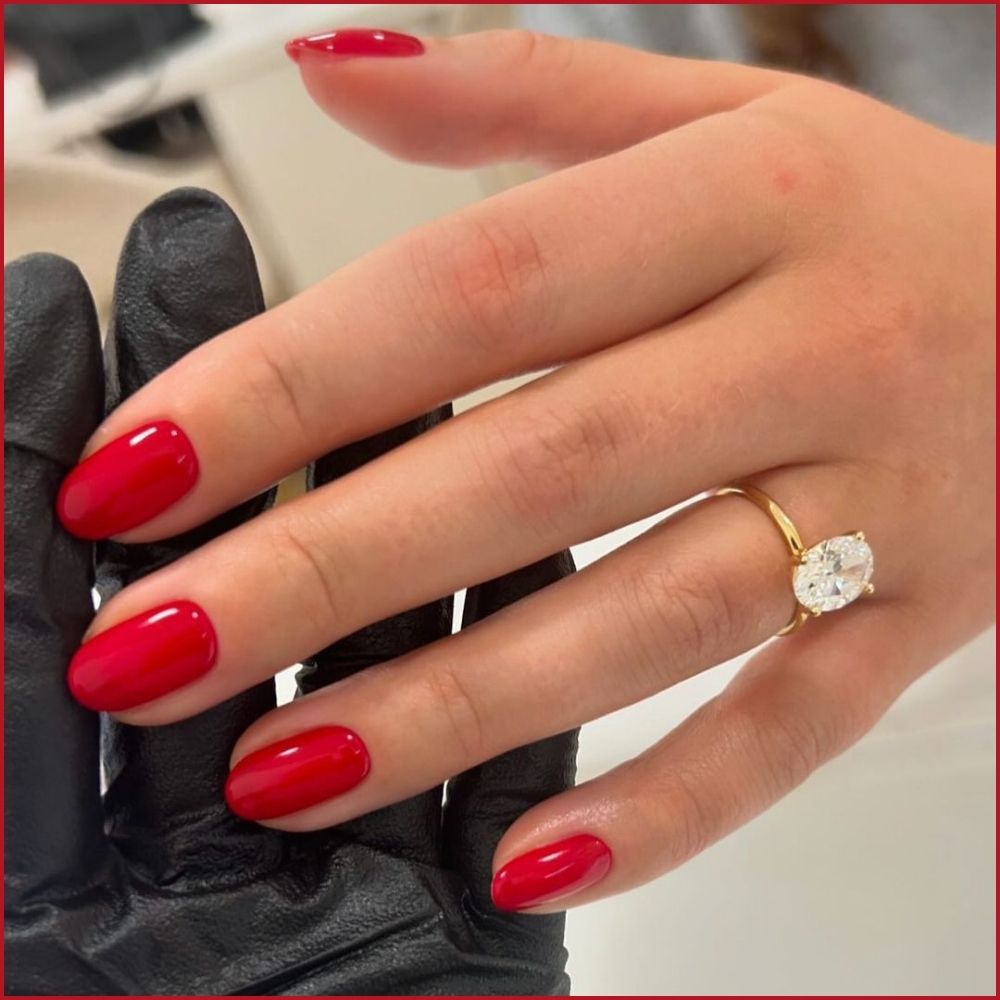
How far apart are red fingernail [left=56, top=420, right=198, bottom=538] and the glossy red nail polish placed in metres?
0.04

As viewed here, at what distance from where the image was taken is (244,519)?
478 millimetres

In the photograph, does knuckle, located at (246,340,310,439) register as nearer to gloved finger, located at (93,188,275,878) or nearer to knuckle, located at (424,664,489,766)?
gloved finger, located at (93,188,275,878)

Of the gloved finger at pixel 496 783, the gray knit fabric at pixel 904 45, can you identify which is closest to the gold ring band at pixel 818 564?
the gloved finger at pixel 496 783

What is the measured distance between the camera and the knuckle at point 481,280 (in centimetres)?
49

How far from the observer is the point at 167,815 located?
0.45 meters

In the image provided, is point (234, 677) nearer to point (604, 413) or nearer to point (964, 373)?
point (604, 413)

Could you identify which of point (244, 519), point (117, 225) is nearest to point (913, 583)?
point (244, 519)

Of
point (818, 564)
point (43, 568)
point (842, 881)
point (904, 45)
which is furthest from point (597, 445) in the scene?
point (904, 45)

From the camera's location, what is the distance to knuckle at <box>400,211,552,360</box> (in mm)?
487

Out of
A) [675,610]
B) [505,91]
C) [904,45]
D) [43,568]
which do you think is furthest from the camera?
[904,45]

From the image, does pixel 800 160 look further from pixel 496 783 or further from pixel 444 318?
pixel 496 783

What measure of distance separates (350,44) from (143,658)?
36 cm

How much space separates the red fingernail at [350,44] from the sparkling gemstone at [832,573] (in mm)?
353

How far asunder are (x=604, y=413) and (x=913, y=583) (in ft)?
0.81
